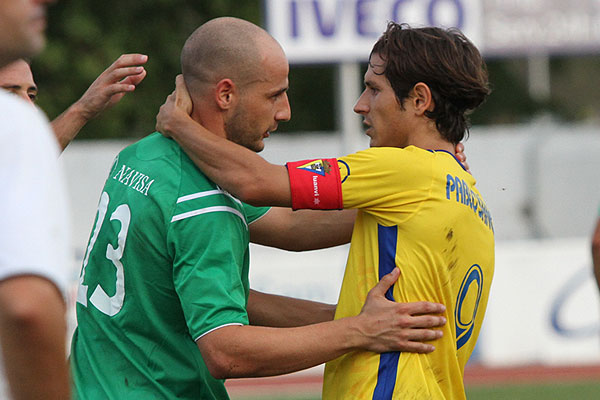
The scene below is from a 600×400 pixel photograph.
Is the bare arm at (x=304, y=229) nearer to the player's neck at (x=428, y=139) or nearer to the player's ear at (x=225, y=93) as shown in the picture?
the player's neck at (x=428, y=139)

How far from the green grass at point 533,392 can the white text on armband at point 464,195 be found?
6.67 meters

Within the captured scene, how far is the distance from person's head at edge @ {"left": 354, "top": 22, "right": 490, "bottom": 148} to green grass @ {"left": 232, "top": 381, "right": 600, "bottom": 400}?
22.1 feet

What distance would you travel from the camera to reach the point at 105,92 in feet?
11.3

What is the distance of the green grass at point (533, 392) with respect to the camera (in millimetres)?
9445

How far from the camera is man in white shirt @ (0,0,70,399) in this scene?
148cm

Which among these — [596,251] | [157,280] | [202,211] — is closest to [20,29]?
[202,211]

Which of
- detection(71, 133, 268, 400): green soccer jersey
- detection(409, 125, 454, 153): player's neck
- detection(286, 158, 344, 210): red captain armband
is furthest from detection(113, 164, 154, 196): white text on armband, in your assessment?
detection(409, 125, 454, 153): player's neck

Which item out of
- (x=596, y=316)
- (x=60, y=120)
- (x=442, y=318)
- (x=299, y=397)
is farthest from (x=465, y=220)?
(x=596, y=316)

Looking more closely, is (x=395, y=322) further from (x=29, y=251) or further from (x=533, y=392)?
(x=533, y=392)

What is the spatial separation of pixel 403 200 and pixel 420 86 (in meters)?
0.44

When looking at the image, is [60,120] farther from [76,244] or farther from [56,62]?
[56,62]

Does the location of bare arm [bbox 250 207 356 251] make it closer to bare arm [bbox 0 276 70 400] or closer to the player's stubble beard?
the player's stubble beard

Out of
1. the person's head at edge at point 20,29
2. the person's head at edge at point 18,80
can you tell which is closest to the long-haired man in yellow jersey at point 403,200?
the person's head at edge at point 18,80

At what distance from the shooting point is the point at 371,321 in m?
2.89
